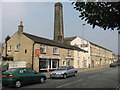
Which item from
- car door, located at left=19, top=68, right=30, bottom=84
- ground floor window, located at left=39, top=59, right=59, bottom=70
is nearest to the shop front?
ground floor window, located at left=39, top=59, right=59, bottom=70

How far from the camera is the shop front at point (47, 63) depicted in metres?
28.3

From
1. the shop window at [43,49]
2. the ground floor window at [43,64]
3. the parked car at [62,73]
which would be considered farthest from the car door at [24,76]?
the shop window at [43,49]

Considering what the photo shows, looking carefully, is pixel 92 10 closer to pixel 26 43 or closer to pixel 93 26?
pixel 93 26

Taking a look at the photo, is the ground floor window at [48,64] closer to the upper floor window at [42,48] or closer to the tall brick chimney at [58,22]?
the upper floor window at [42,48]

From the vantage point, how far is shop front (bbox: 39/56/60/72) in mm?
28288

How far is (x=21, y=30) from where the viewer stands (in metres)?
29.9

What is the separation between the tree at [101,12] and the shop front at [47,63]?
74.3 feet

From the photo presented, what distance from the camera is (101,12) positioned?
5273mm

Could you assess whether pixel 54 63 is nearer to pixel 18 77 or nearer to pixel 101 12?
pixel 18 77

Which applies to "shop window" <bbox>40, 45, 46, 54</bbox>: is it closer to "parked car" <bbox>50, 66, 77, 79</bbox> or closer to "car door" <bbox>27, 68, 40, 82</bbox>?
"parked car" <bbox>50, 66, 77, 79</bbox>

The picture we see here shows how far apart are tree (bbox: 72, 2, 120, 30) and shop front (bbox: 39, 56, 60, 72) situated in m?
22.7

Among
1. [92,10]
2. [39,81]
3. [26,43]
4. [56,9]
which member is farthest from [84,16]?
[56,9]

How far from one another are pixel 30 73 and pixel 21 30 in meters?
16.9

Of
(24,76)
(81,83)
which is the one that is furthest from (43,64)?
(24,76)
